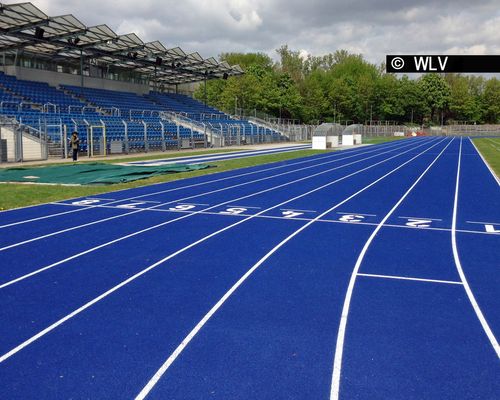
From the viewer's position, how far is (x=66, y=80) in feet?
142

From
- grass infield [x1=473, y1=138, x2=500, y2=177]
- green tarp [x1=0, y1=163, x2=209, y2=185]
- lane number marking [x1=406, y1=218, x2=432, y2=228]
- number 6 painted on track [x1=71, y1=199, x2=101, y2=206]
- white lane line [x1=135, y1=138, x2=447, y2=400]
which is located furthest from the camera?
grass infield [x1=473, y1=138, x2=500, y2=177]

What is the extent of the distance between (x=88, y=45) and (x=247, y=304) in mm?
37161

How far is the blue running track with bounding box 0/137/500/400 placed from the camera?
12.9 ft

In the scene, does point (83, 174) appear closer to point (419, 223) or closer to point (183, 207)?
point (183, 207)

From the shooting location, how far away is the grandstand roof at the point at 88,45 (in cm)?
3106

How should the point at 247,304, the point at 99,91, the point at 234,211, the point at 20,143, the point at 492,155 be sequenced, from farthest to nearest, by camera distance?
1. the point at 99,91
2. the point at 492,155
3. the point at 20,143
4. the point at 234,211
5. the point at 247,304

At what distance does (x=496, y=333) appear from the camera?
190 inches

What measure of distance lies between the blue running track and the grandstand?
18841mm

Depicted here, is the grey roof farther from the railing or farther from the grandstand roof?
the railing

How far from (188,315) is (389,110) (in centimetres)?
10070

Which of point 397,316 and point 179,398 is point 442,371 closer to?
point 397,316

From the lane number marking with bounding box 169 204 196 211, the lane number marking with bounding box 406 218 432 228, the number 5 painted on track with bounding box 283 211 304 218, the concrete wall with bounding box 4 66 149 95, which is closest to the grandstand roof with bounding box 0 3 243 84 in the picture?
the concrete wall with bounding box 4 66 149 95

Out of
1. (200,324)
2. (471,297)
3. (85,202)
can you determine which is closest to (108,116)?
(85,202)

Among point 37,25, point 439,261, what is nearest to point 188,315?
point 439,261
